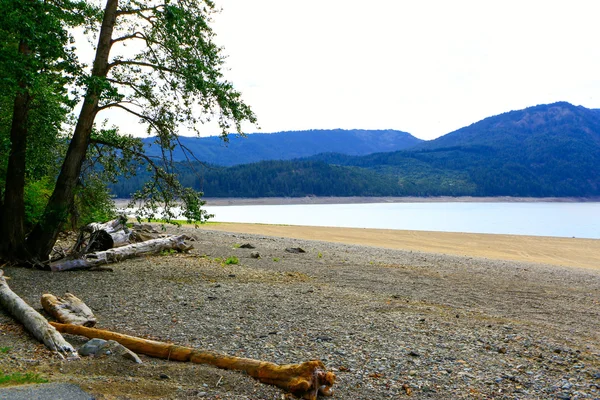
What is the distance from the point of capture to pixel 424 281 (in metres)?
14.4

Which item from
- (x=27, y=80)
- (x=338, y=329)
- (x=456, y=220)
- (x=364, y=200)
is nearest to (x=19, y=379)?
(x=338, y=329)

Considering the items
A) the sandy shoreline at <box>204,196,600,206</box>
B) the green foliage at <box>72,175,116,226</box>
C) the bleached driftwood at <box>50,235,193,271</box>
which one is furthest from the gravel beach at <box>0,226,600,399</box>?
the sandy shoreline at <box>204,196,600,206</box>

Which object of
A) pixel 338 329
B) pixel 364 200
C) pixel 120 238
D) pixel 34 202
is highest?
pixel 364 200

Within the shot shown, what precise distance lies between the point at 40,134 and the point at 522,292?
13.2 m

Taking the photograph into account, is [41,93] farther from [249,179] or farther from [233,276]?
[249,179]

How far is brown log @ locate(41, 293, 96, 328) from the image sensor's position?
7461 mm

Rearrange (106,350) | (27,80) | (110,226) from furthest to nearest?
(110,226) < (27,80) < (106,350)

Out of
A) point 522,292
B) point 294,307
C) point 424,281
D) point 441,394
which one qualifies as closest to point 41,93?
point 294,307

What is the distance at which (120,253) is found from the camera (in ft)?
48.1

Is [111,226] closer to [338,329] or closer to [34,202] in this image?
[34,202]

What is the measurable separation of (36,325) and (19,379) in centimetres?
190

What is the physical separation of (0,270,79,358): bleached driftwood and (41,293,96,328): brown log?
0.42 meters

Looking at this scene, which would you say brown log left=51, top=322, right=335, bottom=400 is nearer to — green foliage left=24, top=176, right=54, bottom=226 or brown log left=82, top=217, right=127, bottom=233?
brown log left=82, top=217, right=127, bottom=233

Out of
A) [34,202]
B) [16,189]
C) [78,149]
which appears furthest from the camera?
[34,202]
